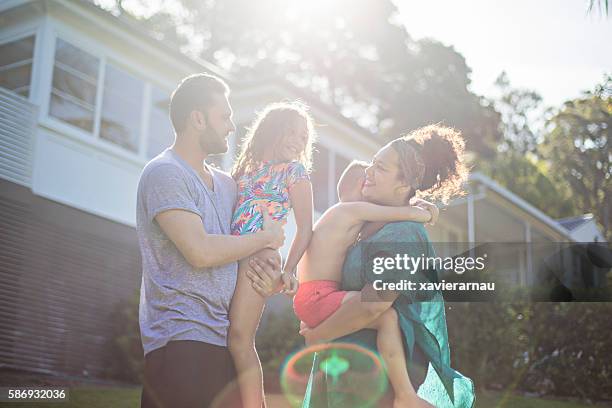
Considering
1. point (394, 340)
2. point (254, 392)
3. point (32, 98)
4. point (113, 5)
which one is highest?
point (113, 5)

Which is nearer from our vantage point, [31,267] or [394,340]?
[394,340]

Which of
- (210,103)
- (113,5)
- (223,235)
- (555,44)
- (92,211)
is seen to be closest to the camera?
(223,235)

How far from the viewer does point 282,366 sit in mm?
10539

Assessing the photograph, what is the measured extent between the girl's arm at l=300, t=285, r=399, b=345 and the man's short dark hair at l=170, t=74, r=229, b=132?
992mm

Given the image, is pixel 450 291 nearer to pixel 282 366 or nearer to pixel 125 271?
pixel 282 366

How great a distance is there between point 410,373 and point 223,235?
3.34 feet

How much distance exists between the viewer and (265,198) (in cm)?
336

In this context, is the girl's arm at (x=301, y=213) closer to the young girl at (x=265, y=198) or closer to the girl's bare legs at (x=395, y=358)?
the young girl at (x=265, y=198)

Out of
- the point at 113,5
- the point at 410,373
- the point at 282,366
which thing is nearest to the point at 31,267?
the point at 282,366

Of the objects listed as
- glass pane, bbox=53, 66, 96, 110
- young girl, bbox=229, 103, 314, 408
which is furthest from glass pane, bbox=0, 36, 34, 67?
young girl, bbox=229, 103, 314, 408

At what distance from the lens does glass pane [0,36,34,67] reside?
11.5m

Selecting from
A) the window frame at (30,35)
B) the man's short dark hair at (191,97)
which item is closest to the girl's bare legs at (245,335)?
the man's short dark hair at (191,97)

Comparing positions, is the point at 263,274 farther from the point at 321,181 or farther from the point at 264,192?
the point at 321,181

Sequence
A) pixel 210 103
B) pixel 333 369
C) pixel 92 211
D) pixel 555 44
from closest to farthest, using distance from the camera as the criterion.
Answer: pixel 210 103 < pixel 333 369 < pixel 555 44 < pixel 92 211
